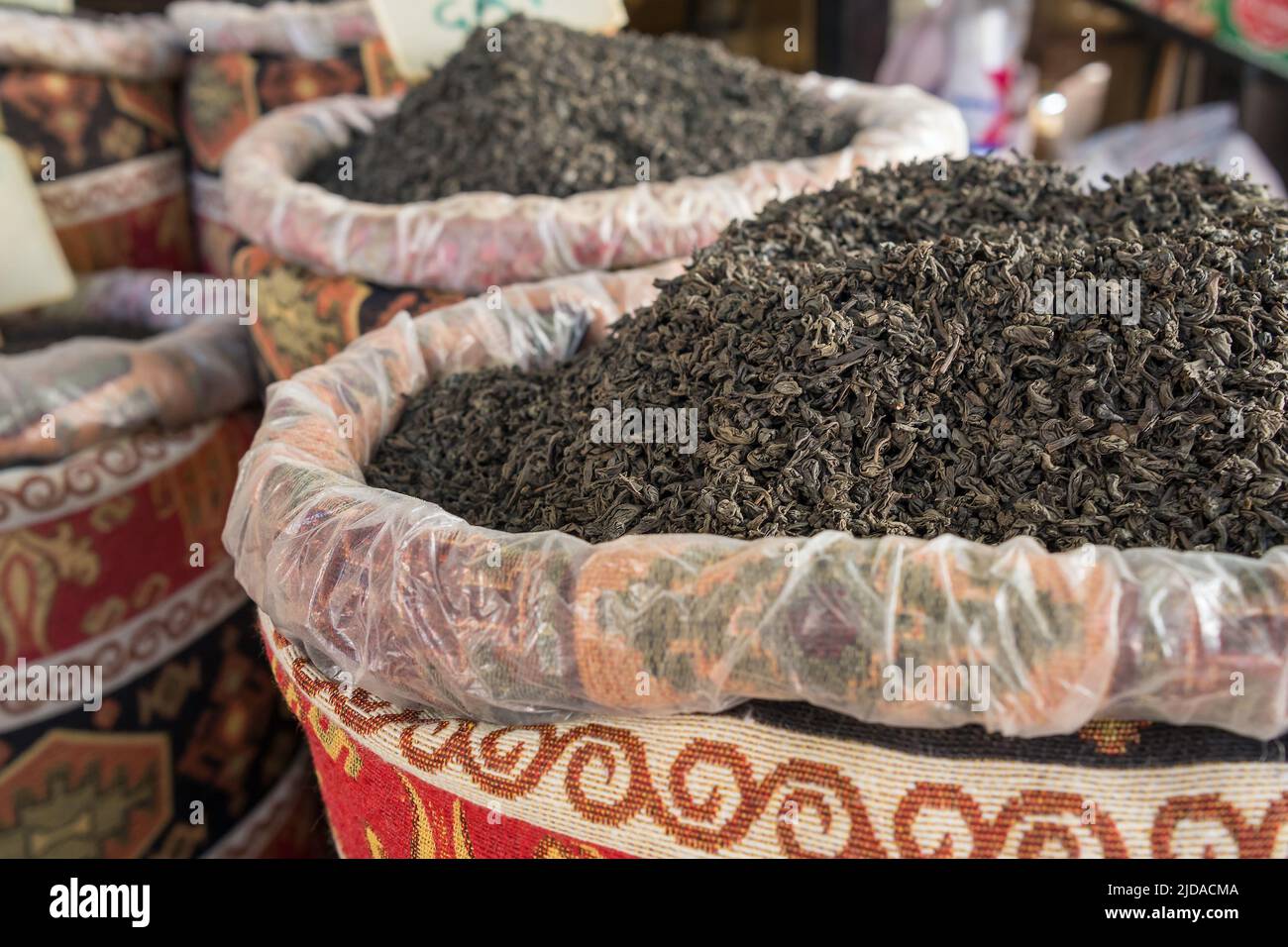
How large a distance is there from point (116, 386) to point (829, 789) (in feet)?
3.12

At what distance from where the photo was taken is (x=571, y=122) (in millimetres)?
1255

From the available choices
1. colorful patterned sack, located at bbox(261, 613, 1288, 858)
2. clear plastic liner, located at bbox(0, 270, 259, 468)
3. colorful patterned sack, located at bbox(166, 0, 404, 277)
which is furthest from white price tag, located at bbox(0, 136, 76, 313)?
colorful patterned sack, located at bbox(261, 613, 1288, 858)

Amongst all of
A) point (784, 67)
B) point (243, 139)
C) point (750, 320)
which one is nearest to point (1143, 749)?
point (750, 320)

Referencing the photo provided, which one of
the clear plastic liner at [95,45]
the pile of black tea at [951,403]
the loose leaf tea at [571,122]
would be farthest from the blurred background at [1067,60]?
the pile of black tea at [951,403]

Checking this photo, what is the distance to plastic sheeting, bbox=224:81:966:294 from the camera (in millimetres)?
1041

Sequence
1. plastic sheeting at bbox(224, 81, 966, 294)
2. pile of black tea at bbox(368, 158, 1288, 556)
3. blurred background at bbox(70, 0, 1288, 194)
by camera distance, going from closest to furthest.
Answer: pile of black tea at bbox(368, 158, 1288, 556) < plastic sheeting at bbox(224, 81, 966, 294) < blurred background at bbox(70, 0, 1288, 194)

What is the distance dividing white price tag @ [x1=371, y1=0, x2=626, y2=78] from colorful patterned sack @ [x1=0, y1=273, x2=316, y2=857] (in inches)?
17.5

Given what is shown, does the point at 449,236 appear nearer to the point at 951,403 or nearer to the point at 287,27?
the point at 951,403

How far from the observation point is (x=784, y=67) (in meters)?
2.85

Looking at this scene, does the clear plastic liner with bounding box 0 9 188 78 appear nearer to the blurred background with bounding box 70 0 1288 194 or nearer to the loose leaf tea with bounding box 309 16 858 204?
the blurred background with bounding box 70 0 1288 194

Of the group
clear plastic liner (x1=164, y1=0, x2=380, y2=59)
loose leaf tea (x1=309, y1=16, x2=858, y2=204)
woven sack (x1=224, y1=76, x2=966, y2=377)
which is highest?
clear plastic liner (x1=164, y1=0, x2=380, y2=59)

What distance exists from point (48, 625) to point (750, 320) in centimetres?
86

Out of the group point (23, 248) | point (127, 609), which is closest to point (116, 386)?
point (127, 609)

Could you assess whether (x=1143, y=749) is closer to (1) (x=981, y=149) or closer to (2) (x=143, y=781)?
(2) (x=143, y=781)
